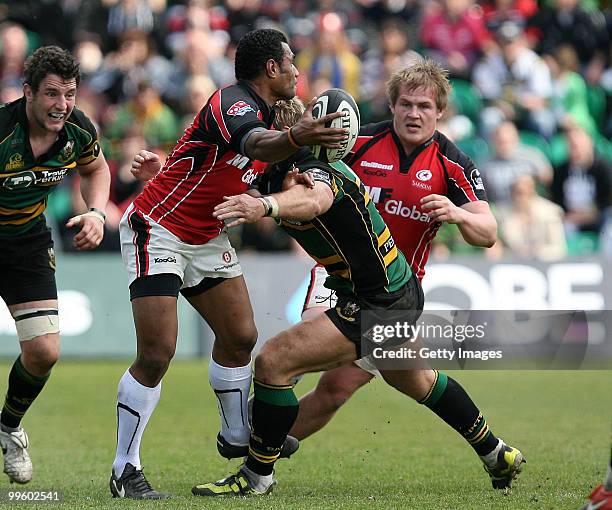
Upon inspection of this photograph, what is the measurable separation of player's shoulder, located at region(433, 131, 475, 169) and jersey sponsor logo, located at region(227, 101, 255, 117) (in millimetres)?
1644

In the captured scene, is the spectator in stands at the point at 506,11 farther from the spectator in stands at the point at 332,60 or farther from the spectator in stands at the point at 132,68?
the spectator in stands at the point at 132,68

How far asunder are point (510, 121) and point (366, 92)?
7.01 ft

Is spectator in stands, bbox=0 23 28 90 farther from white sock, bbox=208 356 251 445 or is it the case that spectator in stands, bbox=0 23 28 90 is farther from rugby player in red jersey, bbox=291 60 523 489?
white sock, bbox=208 356 251 445

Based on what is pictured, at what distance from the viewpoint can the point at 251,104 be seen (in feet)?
22.2

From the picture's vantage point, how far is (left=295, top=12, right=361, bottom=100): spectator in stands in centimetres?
1662

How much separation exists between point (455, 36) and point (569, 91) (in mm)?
1943

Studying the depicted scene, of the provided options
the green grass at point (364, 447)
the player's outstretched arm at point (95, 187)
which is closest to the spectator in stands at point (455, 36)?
the green grass at point (364, 447)

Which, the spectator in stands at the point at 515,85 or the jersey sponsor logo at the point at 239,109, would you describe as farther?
the spectator in stands at the point at 515,85

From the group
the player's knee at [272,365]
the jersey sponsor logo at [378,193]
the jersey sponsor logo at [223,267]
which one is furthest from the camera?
the jersey sponsor logo at [378,193]

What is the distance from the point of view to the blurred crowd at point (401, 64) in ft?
51.6

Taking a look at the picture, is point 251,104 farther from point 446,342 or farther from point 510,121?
point 510,121

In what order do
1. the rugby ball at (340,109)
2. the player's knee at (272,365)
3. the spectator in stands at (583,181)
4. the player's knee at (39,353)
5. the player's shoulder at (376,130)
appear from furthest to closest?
the spectator in stands at (583,181)
the player's shoulder at (376,130)
the player's knee at (39,353)
the player's knee at (272,365)
the rugby ball at (340,109)

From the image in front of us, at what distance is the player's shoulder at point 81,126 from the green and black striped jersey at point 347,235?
1.41m

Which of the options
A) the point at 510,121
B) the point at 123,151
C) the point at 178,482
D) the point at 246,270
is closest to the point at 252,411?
the point at 178,482
